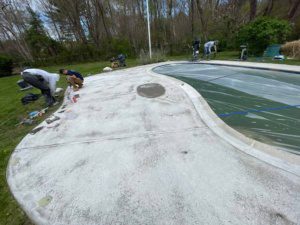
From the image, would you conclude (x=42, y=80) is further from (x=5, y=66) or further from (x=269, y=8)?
(x=269, y=8)

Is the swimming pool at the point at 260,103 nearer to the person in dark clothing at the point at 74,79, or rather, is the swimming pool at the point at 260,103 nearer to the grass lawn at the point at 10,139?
the grass lawn at the point at 10,139

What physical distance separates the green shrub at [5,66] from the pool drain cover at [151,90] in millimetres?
14592

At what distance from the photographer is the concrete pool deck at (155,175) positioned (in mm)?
1532

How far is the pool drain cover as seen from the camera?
4676 mm

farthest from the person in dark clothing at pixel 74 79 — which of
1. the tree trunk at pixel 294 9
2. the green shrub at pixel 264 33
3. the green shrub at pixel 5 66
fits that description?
the tree trunk at pixel 294 9

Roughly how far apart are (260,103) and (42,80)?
5742mm

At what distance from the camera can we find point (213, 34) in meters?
15.0

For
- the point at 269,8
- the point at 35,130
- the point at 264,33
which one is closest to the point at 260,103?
the point at 35,130

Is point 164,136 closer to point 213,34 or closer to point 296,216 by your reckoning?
point 296,216

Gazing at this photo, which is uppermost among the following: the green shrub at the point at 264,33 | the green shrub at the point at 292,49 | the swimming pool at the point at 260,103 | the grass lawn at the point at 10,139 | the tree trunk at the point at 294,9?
the tree trunk at the point at 294,9

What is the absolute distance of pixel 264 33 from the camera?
8969 mm

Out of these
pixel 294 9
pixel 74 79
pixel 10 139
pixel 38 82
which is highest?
pixel 294 9

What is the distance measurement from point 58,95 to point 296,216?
6619mm

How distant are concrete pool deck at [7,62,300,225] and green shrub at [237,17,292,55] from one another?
8921 mm
